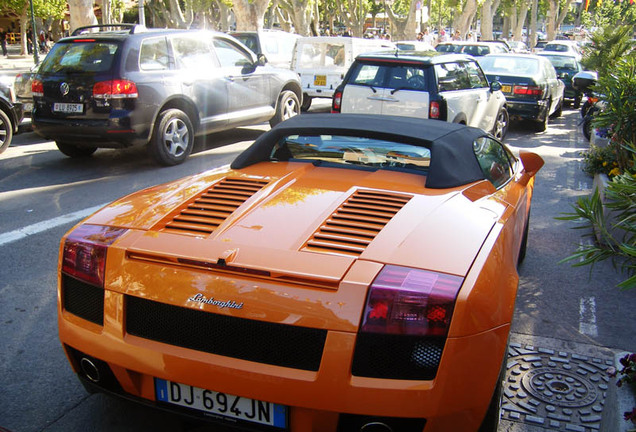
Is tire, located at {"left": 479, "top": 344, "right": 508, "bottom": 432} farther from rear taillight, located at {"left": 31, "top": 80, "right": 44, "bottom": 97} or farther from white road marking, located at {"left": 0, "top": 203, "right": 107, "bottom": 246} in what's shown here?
rear taillight, located at {"left": 31, "top": 80, "right": 44, "bottom": 97}

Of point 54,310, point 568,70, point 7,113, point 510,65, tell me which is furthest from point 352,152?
point 568,70

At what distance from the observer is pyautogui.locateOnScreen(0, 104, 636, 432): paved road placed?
3266 mm

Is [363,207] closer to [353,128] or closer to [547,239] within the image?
[353,128]

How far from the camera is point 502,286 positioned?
2742 millimetres

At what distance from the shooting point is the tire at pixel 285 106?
40.1 ft

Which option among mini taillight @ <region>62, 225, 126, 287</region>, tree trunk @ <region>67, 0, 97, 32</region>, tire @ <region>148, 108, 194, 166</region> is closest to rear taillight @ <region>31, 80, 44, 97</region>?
tire @ <region>148, 108, 194, 166</region>

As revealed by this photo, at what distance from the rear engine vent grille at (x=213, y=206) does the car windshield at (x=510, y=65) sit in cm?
1192

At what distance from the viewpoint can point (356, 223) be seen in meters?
2.95

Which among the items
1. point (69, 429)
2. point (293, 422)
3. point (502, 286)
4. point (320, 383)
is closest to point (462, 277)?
point (502, 286)

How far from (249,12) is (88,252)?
942 inches

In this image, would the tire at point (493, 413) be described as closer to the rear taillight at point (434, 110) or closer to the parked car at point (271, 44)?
the rear taillight at point (434, 110)

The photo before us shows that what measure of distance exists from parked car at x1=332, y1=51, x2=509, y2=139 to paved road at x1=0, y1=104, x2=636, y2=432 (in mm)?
1803

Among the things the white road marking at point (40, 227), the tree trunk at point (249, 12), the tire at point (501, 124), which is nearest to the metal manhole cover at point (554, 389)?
the white road marking at point (40, 227)

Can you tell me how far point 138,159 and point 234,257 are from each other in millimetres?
7820
